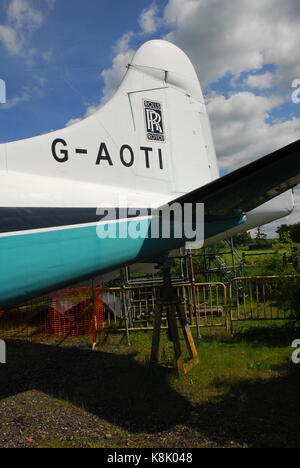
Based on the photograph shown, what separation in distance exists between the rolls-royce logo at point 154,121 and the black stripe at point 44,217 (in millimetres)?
1925

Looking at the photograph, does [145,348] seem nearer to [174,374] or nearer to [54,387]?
[174,374]

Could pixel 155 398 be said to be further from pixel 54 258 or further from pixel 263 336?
pixel 263 336

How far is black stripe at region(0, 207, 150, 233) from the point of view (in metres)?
3.64

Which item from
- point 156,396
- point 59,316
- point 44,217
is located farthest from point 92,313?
point 44,217

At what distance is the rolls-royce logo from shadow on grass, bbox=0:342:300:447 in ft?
13.6

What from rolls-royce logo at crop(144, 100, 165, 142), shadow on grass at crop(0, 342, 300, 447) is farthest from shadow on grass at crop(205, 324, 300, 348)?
rolls-royce logo at crop(144, 100, 165, 142)

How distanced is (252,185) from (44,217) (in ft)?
8.65

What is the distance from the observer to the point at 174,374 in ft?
19.1

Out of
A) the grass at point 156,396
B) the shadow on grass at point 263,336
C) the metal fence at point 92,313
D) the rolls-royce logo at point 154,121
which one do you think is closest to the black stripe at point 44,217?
the rolls-royce logo at point 154,121

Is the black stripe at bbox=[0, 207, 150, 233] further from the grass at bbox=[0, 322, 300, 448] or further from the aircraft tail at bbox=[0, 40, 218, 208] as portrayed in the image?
the grass at bbox=[0, 322, 300, 448]

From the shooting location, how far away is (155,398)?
5.06 meters
